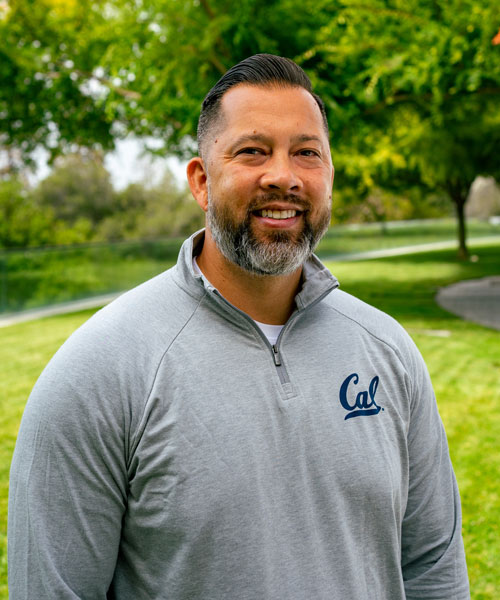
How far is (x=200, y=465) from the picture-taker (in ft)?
5.04

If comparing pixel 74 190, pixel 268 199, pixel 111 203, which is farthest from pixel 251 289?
pixel 111 203

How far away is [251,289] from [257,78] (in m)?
0.55

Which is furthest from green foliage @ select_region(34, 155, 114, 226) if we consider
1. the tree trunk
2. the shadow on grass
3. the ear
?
the ear

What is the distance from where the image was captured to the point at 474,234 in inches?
1672

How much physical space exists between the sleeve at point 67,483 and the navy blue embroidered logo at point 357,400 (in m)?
0.57

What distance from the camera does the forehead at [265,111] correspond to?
171 cm

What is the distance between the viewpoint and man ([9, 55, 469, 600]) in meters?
1.51

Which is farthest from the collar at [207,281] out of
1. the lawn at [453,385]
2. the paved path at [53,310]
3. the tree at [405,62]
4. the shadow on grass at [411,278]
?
the paved path at [53,310]

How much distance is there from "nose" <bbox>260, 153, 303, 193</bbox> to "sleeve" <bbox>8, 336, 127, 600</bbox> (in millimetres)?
601

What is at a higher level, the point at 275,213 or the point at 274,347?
the point at 275,213

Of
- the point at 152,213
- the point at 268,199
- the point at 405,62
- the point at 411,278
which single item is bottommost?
the point at 411,278

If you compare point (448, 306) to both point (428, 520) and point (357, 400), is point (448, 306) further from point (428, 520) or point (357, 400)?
point (357, 400)

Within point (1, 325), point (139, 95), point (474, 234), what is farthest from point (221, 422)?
point (474, 234)

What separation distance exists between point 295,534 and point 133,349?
0.58 meters
